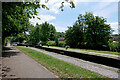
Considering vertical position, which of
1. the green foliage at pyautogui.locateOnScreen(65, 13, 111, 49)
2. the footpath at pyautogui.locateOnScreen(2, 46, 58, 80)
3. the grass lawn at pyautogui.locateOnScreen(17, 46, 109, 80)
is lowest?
the grass lawn at pyautogui.locateOnScreen(17, 46, 109, 80)

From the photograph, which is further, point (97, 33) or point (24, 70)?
point (97, 33)

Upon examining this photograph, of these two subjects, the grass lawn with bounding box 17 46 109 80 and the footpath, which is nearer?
the footpath

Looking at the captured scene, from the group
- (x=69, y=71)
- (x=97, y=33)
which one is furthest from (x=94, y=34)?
(x=69, y=71)

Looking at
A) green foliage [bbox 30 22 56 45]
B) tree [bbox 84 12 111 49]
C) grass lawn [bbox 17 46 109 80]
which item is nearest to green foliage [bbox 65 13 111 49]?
tree [bbox 84 12 111 49]

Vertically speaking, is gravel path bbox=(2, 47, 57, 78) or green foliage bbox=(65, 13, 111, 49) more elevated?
green foliage bbox=(65, 13, 111, 49)

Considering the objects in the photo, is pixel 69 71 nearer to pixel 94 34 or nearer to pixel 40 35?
pixel 94 34

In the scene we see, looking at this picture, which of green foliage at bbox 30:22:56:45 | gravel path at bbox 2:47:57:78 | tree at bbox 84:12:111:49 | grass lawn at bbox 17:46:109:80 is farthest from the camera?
green foliage at bbox 30:22:56:45

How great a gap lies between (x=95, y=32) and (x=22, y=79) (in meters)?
32.9

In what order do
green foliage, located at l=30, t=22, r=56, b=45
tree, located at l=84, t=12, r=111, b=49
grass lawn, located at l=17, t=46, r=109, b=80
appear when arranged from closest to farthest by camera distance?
1. grass lawn, located at l=17, t=46, r=109, b=80
2. tree, located at l=84, t=12, r=111, b=49
3. green foliage, located at l=30, t=22, r=56, b=45

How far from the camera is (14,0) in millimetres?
5449

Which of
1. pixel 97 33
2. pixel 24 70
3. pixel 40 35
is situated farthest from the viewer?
pixel 40 35

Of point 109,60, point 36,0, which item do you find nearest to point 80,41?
point 109,60

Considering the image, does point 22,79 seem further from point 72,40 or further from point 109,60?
point 72,40

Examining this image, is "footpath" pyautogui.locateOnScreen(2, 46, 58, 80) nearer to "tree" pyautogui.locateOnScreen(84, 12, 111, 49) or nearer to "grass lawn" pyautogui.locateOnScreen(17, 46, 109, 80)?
"grass lawn" pyautogui.locateOnScreen(17, 46, 109, 80)
